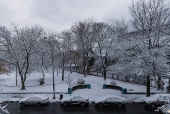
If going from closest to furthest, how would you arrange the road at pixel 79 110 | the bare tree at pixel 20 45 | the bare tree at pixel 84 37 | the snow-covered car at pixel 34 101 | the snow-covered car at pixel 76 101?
the road at pixel 79 110 → the snow-covered car at pixel 76 101 → the snow-covered car at pixel 34 101 → the bare tree at pixel 20 45 → the bare tree at pixel 84 37

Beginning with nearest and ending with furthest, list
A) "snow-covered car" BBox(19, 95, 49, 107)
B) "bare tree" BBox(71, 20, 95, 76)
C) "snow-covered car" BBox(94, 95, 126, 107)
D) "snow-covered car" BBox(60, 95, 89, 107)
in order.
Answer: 1. "snow-covered car" BBox(94, 95, 126, 107)
2. "snow-covered car" BBox(60, 95, 89, 107)
3. "snow-covered car" BBox(19, 95, 49, 107)
4. "bare tree" BBox(71, 20, 95, 76)

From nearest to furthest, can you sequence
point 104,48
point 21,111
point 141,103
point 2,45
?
point 21,111, point 141,103, point 2,45, point 104,48

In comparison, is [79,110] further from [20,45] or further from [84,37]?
[84,37]

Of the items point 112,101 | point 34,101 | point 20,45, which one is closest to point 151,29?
point 112,101

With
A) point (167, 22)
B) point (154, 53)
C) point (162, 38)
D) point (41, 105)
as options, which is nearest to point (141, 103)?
point (154, 53)

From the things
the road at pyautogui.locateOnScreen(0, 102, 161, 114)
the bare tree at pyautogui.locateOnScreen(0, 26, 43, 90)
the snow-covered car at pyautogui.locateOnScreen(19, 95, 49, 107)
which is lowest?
the road at pyautogui.locateOnScreen(0, 102, 161, 114)

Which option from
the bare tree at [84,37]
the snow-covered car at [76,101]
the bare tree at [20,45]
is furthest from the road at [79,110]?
the bare tree at [84,37]

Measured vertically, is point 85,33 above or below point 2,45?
above

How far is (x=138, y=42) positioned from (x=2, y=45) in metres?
23.1

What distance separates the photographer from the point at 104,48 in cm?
3444

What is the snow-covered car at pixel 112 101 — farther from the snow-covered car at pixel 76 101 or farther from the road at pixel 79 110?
the snow-covered car at pixel 76 101

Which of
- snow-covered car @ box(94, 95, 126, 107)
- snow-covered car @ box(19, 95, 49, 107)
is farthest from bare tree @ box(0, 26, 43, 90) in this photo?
snow-covered car @ box(94, 95, 126, 107)

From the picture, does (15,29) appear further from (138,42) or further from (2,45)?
(138,42)

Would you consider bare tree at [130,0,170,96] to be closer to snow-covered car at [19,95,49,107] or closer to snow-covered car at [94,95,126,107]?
snow-covered car at [94,95,126,107]
